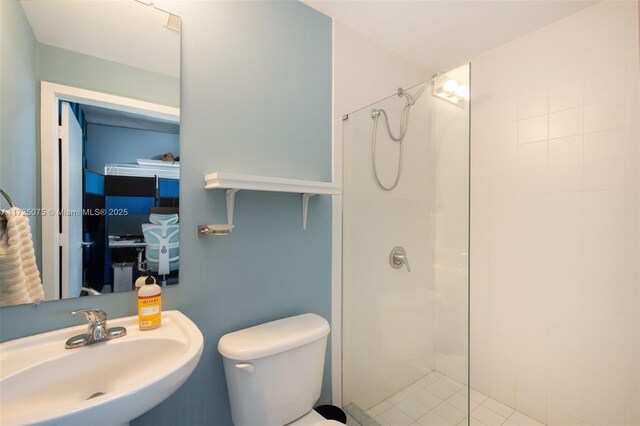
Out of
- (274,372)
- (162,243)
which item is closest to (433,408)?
(274,372)

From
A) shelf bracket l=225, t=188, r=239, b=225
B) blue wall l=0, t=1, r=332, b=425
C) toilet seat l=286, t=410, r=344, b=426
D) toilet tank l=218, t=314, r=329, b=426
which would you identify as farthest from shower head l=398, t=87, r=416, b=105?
toilet seat l=286, t=410, r=344, b=426

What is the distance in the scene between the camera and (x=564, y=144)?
172 cm

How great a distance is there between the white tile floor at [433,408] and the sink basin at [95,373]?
50.6 inches

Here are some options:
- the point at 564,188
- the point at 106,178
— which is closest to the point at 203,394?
the point at 106,178

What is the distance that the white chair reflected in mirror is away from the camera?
114 cm

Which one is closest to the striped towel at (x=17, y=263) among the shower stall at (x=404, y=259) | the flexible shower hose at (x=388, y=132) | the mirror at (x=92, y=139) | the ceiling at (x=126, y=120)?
the mirror at (x=92, y=139)

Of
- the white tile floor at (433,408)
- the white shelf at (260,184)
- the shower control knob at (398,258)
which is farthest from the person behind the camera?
the shower control knob at (398,258)

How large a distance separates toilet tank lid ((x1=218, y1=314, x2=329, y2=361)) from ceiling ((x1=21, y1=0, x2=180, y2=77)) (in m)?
1.12

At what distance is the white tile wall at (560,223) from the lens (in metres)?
1.52

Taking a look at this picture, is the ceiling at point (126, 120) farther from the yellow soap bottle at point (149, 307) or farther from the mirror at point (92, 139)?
the yellow soap bottle at point (149, 307)

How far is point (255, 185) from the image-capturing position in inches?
47.8

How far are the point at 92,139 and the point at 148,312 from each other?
0.66 m

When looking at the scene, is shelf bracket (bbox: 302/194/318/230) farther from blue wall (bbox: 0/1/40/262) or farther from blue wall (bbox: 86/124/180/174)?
blue wall (bbox: 0/1/40/262)

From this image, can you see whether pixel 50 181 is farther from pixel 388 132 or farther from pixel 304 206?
pixel 388 132
